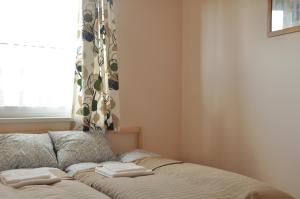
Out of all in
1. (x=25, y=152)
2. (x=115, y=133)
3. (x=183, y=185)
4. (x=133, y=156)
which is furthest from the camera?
(x=115, y=133)

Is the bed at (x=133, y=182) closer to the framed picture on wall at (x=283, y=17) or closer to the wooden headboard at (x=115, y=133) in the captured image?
the wooden headboard at (x=115, y=133)

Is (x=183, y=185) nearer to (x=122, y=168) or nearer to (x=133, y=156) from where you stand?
(x=122, y=168)

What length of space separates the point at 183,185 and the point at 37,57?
157cm

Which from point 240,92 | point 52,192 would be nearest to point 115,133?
point 240,92

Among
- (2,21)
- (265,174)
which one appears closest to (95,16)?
(2,21)

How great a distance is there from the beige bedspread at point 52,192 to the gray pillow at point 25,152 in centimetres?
44

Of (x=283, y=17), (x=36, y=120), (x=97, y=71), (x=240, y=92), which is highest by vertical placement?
(x=283, y=17)

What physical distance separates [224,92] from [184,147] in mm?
725

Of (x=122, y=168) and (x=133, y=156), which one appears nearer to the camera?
(x=122, y=168)

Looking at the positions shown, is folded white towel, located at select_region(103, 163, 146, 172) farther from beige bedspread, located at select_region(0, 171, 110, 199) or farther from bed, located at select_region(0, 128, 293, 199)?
beige bedspread, located at select_region(0, 171, 110, 199)

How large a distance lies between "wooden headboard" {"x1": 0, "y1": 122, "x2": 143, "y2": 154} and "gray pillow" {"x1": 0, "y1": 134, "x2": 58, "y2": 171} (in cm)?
19

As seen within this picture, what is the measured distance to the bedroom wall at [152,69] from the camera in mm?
3307

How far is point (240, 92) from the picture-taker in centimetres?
294

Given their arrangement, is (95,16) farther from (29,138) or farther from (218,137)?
(218,137)
